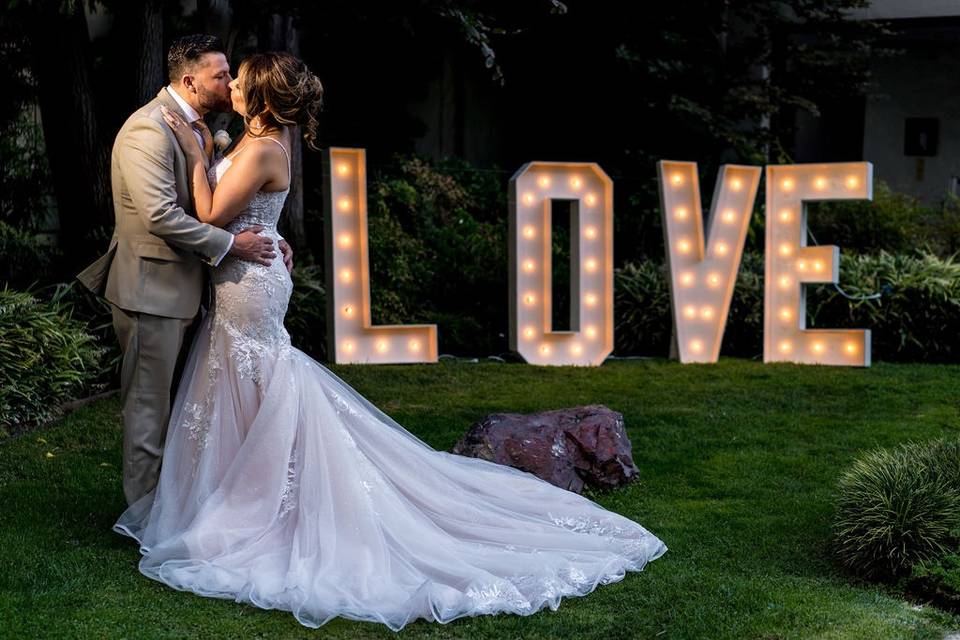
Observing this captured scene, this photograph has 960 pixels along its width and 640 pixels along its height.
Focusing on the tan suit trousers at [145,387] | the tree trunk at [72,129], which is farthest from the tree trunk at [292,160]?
the tan suit trousers at [145,387]

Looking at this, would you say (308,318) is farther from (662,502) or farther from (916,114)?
(916,114)

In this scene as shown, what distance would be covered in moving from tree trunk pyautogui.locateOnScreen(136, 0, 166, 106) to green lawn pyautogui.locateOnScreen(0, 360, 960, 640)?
8.60ft

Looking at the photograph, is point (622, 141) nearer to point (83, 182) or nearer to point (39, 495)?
point (83, 182)

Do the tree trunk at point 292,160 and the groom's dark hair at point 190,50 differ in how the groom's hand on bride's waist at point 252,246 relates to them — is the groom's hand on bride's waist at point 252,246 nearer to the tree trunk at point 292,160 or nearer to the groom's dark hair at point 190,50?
the groom's dark hair at point 190,50

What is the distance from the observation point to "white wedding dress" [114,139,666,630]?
460cm

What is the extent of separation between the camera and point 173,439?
5.15 meters

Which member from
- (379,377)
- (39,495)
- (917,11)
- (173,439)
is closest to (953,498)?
(173,439)

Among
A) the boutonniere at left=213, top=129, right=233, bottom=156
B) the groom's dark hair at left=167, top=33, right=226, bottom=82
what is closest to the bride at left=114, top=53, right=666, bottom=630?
the groom's dark hair at left=167, top=33, right=226, bottom=82

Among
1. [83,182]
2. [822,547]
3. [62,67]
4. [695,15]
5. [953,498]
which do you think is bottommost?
[822,547]

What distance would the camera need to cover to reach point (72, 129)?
9.24 metres

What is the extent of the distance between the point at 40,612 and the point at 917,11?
1466cm

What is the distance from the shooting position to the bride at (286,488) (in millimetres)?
4676

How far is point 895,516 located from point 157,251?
353 centimetres

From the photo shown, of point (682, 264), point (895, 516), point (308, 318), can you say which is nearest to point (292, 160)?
point (308, 318)
